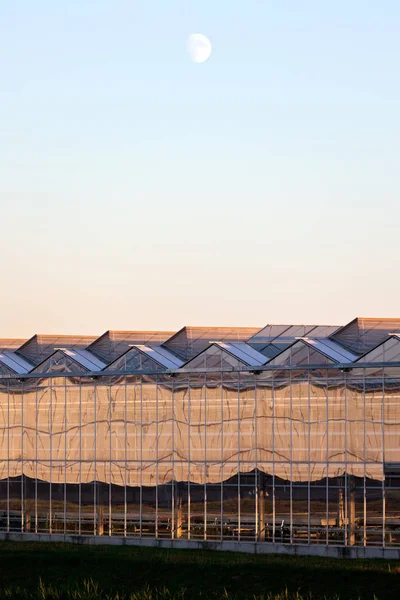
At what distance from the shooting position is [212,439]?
201ft

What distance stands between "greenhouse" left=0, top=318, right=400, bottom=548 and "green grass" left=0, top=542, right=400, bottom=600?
4.11 meters

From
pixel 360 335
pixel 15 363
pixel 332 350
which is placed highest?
pixel 360 335

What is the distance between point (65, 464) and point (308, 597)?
24.8 meters

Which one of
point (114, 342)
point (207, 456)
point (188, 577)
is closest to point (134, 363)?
point (207, 456)

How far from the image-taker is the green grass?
147ft

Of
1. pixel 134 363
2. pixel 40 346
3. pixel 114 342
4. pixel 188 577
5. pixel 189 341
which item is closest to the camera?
pixel 188 577

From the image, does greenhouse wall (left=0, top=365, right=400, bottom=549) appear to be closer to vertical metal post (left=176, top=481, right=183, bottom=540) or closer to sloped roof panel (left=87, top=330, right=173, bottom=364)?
vertical metal post (left=176, top=481, right=183, bottom=540)

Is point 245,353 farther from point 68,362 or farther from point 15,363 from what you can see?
point 15,363

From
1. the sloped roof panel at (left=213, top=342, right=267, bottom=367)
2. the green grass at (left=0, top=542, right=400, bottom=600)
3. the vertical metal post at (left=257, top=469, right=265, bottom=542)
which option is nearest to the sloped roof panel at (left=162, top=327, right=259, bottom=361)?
the sloped roof panel at (left=213, top=342, right=267, bottom=367)

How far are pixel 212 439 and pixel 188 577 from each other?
13422 mm

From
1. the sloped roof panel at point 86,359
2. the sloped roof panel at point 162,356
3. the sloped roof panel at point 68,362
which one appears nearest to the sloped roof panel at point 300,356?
the sloped roof panel at point 162,356

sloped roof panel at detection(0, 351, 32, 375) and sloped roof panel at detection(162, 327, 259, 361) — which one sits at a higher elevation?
sloped roof panel at detection(162, 327, 259, 361)

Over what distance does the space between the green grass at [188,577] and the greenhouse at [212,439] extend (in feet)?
13.5

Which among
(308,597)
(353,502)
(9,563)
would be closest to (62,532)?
(9,563)
